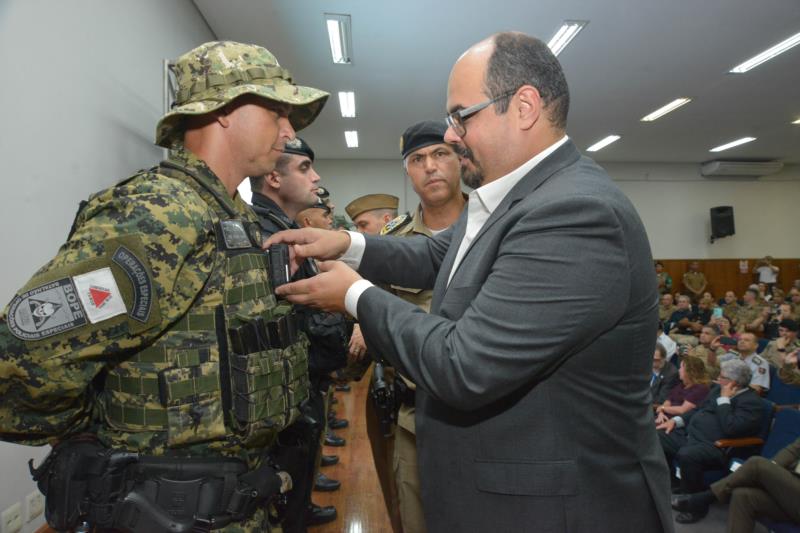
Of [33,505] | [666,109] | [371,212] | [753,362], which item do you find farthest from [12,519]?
[666,109]

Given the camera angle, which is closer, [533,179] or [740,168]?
[533,179]

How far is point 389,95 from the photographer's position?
7.84 metres

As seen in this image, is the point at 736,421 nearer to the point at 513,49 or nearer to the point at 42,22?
the point at 513,49

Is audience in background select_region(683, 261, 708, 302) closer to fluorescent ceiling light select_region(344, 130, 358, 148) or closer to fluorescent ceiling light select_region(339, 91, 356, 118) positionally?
fluorescent ceiling light select_region(344, 130, 358, 148)

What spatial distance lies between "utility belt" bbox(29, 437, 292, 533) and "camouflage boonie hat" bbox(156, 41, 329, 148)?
84cm

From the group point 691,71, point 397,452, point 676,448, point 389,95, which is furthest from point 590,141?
point 397,452

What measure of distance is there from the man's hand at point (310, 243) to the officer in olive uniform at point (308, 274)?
0.14m

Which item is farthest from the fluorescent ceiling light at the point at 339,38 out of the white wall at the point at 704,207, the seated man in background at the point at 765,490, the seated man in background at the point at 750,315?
the seated man in background at the point at 750,315

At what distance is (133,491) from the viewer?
111cm

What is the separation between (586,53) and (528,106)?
231 inches

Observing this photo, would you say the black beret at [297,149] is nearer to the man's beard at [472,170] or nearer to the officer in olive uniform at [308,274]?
the officer in olive uniform at [308,274]

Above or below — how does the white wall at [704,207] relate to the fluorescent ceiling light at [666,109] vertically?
below

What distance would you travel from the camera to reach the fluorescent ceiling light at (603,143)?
35.1ft

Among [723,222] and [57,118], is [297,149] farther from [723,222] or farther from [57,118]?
[723,222]
